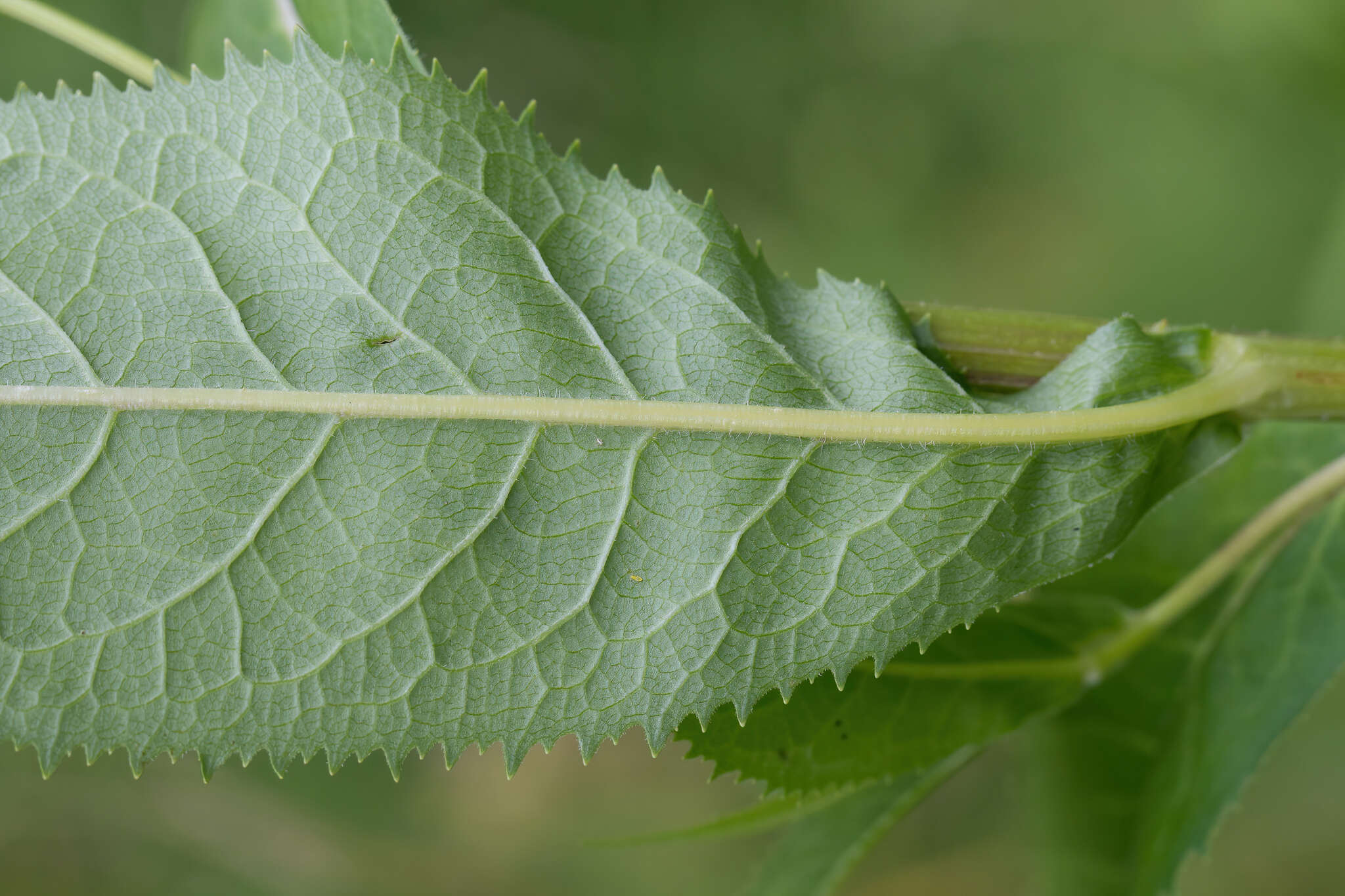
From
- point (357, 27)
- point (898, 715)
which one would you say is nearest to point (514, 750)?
point (898, 715)

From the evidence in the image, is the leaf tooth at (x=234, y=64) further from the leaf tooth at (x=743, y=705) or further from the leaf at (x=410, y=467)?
the leaf tooth at (x=743, y=705)

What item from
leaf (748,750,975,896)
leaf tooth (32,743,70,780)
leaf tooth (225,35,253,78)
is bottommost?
leaf tooth (32,743,70,780)

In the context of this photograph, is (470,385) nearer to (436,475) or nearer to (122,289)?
(436,475)

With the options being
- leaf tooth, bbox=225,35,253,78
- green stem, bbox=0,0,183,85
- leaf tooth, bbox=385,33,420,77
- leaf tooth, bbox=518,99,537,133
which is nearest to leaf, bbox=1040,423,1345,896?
leaf tooth, bbox=518,99,537,133

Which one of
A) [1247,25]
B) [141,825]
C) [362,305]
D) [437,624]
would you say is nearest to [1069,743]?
[437,624]

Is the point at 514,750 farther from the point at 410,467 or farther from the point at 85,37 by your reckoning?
the point at 85,37

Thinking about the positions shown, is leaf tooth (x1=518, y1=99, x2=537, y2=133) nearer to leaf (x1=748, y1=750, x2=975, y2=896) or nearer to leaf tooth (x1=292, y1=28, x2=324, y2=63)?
leaf tooth (x1=292, y1=28, x2=324, y2=63)
